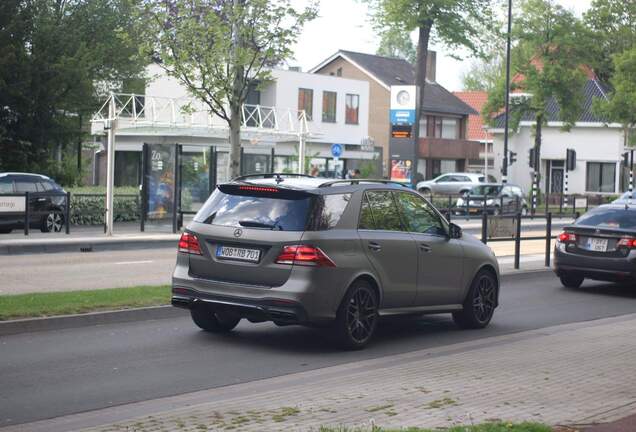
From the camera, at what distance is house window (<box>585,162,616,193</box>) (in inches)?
2953

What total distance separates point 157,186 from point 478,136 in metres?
63.2

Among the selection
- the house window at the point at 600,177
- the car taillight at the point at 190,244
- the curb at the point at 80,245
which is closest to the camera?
the car taillight at the point at 190,244

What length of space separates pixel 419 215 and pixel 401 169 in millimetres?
16006

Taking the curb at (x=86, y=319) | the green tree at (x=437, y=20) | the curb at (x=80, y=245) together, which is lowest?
the curb at (x=80, y=245)

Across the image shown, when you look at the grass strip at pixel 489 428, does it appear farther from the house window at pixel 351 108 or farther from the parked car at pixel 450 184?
the house window at pixel 351 108

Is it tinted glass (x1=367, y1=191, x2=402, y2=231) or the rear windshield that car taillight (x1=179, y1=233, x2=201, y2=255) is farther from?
the rear windshield

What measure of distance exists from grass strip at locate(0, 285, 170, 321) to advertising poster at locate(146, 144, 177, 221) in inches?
570

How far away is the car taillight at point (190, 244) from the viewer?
412 inches

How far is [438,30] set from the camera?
44.1 meters

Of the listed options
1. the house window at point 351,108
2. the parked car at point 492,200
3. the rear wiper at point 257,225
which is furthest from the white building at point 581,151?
the rear wiper at point 257,225

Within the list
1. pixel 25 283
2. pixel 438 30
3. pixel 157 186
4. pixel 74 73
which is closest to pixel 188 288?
pixel 25 283

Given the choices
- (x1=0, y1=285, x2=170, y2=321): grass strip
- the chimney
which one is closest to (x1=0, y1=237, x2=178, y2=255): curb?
(x1=0, y1=285, x2=170, y2=321): grass strip

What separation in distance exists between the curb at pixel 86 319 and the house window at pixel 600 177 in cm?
6647

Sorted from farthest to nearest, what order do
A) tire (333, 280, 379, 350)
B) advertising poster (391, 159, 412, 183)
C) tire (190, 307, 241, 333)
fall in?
advertising poster (391, 159, 412, 183) < tire (190, 307, 241, 333) < tire (333, 280, 379, 350)
